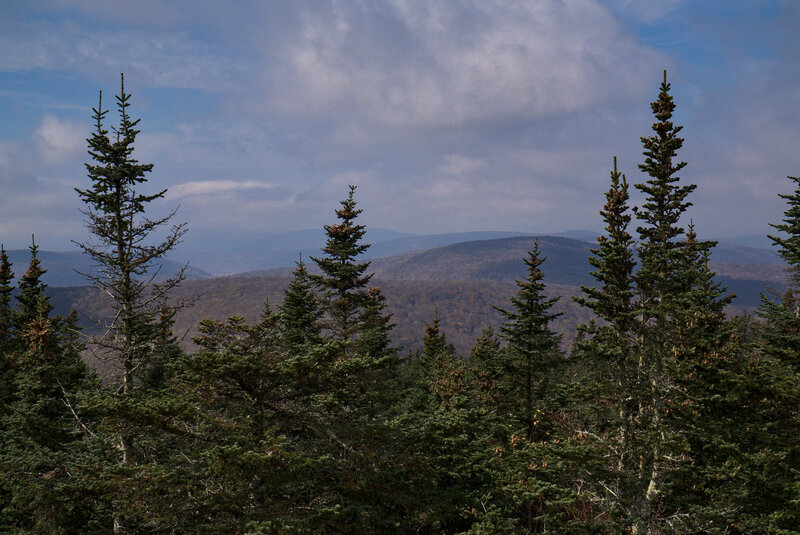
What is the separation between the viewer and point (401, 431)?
1359cm

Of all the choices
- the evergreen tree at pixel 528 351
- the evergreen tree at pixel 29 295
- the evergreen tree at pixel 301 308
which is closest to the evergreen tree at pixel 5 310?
the evergreen tree at pixel 29 295

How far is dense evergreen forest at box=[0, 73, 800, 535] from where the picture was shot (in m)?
10.3

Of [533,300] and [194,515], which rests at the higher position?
[533,300]

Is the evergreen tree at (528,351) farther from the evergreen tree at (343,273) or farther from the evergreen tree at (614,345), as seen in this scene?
the evergreen tree at (343,273)

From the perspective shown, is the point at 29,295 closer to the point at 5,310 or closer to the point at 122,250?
the point at 5,310

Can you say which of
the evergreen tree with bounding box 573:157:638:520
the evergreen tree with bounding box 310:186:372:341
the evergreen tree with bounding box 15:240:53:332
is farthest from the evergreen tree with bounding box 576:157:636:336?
the evergreen tree with bounding box 15:240:53:332

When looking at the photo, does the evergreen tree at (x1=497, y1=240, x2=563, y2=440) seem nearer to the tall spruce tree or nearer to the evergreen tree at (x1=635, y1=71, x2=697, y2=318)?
the evergreen tree at (x1=635, y1=71, x2=697, y2=318)

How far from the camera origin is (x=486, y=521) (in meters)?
14.0

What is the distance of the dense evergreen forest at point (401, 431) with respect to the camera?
10305 mm

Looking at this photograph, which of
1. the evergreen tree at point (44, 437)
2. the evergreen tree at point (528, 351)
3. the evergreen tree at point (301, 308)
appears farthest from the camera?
the evergreen tree at point (301, 308)

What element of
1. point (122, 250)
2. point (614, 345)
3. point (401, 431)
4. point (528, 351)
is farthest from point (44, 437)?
point (614, 345)

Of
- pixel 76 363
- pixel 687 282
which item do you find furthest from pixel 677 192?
pixel 76 363

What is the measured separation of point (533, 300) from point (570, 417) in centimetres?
662

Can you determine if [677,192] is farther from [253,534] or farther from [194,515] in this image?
[194,515]
